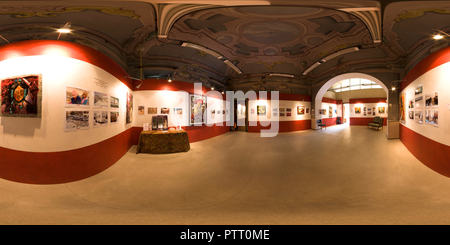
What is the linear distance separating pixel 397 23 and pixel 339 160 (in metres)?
3.74

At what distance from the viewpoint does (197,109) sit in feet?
24.9

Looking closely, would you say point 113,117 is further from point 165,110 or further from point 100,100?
point 165,110

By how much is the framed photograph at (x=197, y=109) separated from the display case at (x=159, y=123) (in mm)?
1280

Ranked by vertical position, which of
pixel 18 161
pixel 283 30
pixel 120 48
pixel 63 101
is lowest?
pixel 18 161

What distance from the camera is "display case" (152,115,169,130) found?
19.8 feet

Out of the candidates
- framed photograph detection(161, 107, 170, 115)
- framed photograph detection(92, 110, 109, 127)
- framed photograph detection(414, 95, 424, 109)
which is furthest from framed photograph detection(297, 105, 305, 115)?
framed photograph detection(92, 110, 109, 127)

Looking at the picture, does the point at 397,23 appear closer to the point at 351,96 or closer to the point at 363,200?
the point at 363,200

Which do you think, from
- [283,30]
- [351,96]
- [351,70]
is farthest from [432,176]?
[351,96]

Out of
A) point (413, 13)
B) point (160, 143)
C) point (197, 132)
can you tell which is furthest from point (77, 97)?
point (413, 13)

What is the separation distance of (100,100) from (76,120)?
2.49 ft

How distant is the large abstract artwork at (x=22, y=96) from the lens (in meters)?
2.79

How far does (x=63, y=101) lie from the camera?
2.89 metres

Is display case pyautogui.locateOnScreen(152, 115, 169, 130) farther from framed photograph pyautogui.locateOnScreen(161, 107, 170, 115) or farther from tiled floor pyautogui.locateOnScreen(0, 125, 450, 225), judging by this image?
tiled floor pyautogui.locateOnScreen(0, 125, 450, 225)

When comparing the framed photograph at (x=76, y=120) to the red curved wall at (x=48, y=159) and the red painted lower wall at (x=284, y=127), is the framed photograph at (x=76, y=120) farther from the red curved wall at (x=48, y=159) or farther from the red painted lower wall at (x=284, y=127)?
the red painted lower wall at (x=284, y=127)
